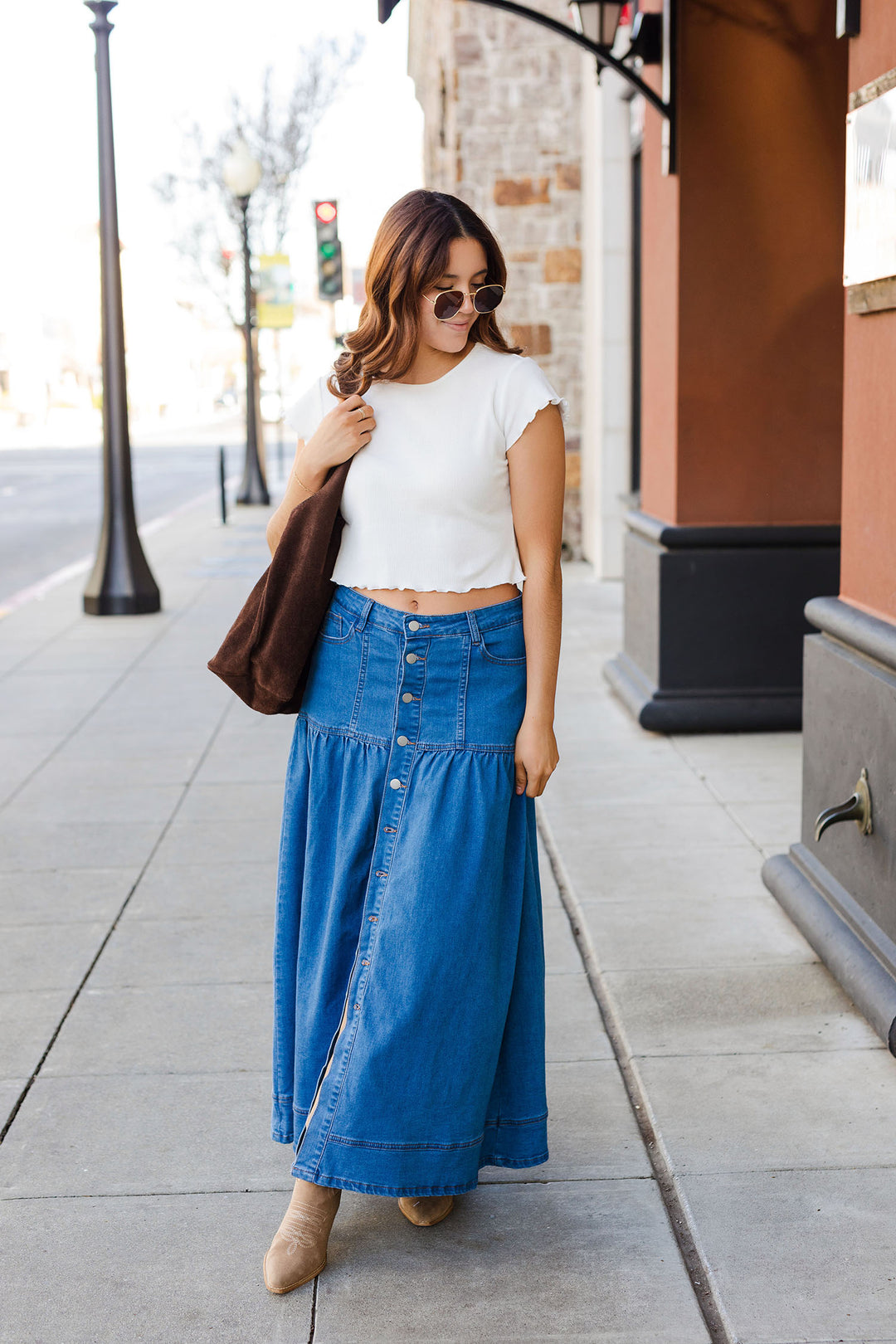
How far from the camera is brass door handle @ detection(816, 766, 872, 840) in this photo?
3.89m

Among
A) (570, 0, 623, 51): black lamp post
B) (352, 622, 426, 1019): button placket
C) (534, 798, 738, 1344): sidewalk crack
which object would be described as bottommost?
(534, 798, 738, 1344): sidewalk crack

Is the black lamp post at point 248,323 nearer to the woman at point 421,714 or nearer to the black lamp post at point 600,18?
the black lamp post at point 600,18

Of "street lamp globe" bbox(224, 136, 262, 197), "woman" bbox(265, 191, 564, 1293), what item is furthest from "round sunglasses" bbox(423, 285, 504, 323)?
"street lamp globe" bbox(224, 136, 262, 197)

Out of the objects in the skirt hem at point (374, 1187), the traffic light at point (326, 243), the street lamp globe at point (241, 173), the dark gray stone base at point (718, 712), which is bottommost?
the skirt hem at point (374, 1187)

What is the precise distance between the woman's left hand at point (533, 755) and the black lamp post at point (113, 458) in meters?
8.62

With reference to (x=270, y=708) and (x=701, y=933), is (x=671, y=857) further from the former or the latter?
(x=270, y=708)

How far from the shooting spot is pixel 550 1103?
336 centimetres

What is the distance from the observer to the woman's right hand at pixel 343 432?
2.65m

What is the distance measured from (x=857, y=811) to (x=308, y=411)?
196 centimetres

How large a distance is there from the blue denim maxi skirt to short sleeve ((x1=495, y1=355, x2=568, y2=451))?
330 mm

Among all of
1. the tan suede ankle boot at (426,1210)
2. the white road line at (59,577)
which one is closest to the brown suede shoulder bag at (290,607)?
the tan suede ankle boot at (426,1210)

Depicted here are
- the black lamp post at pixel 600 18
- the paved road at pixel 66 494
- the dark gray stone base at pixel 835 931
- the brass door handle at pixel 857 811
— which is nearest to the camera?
the dark gray stone base at pixel 835 931

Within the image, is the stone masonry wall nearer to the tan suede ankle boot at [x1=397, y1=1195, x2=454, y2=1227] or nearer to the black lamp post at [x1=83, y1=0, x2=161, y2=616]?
the black lamp post at [x1=83, y1=0, x2=161, y2=616]

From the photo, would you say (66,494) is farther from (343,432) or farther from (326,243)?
(343,432)
